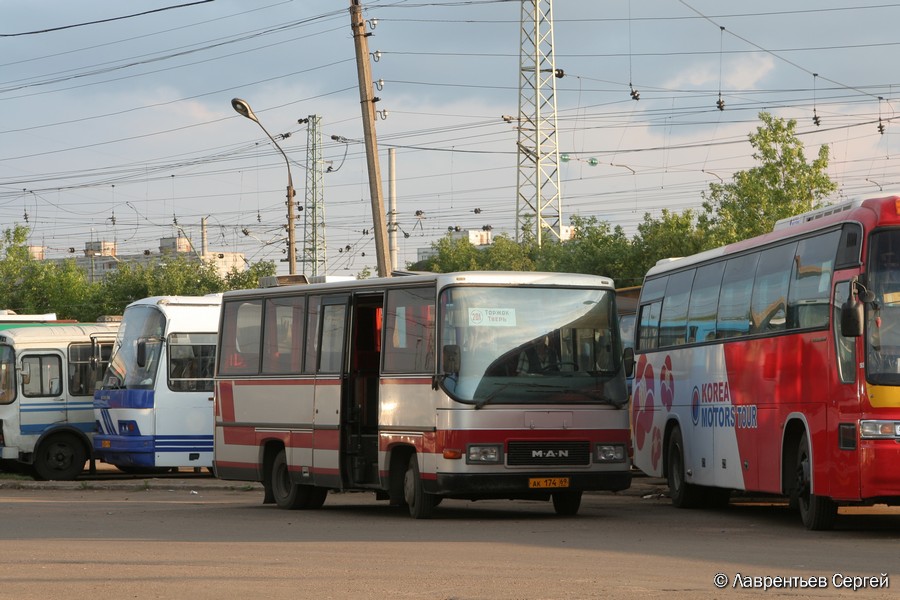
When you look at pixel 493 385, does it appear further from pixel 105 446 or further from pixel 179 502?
pixel 105 446

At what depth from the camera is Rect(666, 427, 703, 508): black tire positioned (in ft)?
68.3

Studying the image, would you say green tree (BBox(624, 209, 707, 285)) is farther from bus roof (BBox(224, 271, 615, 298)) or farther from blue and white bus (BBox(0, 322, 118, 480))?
bus roof (BBox(224, 271, 615, 298))

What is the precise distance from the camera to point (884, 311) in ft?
48.3

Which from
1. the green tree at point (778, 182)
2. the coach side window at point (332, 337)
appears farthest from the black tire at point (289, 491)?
the green tree at point (778, 182)

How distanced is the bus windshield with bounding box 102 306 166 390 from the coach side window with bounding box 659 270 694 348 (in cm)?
1169

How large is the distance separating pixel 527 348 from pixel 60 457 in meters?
16.0

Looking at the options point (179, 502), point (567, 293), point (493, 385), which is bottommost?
point (179, 502)

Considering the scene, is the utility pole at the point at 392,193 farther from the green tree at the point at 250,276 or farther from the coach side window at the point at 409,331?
the coach side window at the point at 409,331

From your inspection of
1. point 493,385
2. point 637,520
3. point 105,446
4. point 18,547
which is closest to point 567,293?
point 493,385

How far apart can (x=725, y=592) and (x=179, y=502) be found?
48.3ft

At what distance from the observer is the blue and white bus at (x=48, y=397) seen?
31.0 metres

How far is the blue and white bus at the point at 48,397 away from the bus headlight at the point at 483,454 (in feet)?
50.9

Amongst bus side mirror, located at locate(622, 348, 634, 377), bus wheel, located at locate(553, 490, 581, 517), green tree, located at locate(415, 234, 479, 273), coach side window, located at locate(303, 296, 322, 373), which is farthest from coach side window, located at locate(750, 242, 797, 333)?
green tree, located at locate(415, 234, 479, 273)

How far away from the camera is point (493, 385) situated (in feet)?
59.2
